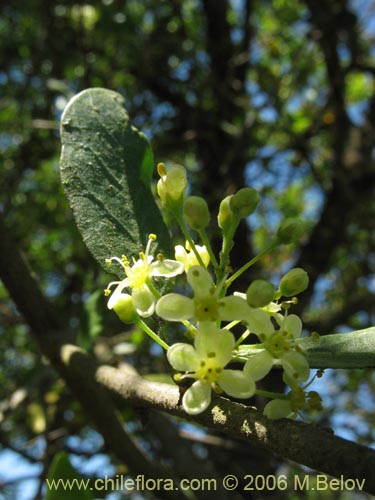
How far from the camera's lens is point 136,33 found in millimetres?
4129

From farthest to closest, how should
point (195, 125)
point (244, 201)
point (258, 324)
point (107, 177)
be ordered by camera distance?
point (195, 125)
point (107, 177)
point (244, 201)
point (258, 324)

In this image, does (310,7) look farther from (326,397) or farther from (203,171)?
(326,397)

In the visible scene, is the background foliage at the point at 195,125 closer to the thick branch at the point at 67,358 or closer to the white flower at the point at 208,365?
the thick branch at the point at 67,358

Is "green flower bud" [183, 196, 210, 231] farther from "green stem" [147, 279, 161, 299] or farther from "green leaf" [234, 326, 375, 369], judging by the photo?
"green leaf" [234, 326, 375, 369]

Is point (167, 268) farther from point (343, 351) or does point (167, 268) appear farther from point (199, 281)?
point (343, 351)

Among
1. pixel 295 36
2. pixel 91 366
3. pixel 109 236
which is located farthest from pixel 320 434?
pixel 295 36

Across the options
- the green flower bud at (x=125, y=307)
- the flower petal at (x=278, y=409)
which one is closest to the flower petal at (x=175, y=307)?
the green flower bud at (x=125, y=307)

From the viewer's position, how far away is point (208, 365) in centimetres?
104

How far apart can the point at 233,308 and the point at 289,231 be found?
0.30 m

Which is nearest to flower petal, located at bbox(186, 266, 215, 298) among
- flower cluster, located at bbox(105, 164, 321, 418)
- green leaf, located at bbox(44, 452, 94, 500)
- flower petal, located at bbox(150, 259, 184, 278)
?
flower cluster, located at bbox(105, 164, 321, 418)

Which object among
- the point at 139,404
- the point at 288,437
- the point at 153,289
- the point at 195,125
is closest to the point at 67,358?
the point at 139,404

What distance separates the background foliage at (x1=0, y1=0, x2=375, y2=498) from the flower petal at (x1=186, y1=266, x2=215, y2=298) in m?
2.37

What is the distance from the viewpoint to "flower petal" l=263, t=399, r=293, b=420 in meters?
0.94

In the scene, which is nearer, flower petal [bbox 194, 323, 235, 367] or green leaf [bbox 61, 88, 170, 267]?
flower petal [bbox 194, 323, 235, 367]
